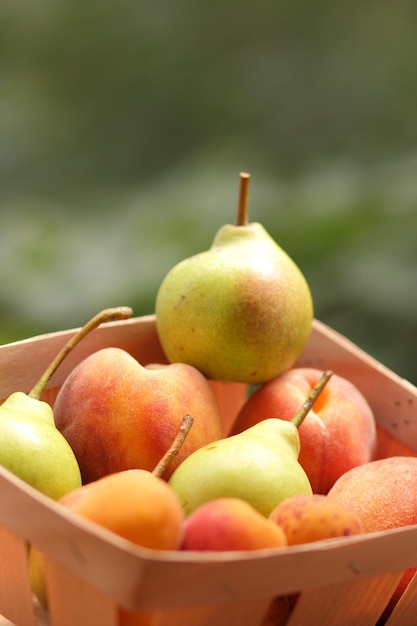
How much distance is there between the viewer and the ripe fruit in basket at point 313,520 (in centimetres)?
73

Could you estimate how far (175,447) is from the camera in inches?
33.6

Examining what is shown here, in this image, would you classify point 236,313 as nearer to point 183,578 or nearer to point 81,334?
point 81,334

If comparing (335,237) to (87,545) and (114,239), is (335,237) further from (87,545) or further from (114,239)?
(87,545)

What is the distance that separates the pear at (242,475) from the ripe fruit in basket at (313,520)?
50 mm

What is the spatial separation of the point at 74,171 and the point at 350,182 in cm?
70

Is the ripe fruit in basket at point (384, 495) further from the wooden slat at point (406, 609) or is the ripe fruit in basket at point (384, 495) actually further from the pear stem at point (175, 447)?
the pear stem at point (175, 447)

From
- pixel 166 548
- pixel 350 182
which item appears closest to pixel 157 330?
pixel 166 548

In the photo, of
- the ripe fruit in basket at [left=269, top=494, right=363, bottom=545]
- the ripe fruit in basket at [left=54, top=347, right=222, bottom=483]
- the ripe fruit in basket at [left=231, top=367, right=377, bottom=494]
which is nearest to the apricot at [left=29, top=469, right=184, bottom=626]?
the ripe fruit in basket at [left=269, top=494, right=363, bottom=545]

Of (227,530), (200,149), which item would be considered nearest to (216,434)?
(227,530)

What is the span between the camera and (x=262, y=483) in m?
0.80

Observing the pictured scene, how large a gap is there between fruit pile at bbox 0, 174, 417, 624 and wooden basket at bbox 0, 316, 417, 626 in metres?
0.03

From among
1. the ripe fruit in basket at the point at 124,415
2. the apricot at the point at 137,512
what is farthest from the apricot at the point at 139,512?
the ripe fruit in basket at the point at 124,415

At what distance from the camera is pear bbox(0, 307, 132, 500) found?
816mm

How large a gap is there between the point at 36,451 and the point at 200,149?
156 centimetres
